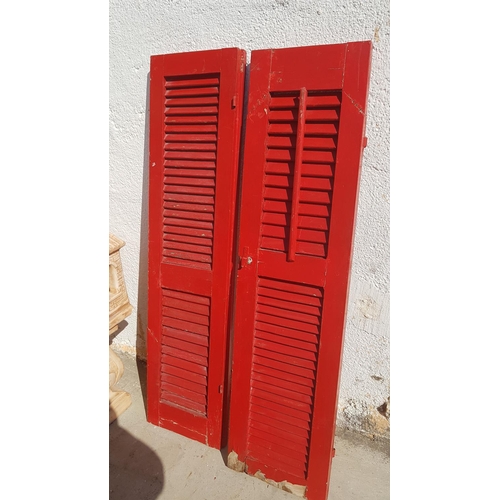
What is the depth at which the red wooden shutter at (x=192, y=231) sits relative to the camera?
1.73m

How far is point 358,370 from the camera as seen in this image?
1962 mm

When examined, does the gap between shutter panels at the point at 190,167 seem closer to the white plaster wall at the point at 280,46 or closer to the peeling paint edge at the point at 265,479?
the white plaster wall at the point at 280,46

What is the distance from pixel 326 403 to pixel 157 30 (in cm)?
223

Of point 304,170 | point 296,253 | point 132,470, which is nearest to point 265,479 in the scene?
point 132,470

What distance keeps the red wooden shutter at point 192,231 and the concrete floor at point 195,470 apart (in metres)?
0.11

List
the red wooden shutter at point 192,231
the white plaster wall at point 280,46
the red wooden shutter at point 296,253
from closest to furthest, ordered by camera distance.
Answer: the red wooden shutter at point 296,253 < the white plaster wall at point 280,46 < the red wooden shutter at point 192,231

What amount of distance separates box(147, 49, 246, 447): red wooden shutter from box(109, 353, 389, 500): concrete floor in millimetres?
108

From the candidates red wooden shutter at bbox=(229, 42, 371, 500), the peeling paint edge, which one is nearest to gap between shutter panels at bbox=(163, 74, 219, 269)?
red wooden shutter at bbox=(229, 42, 371, 500)

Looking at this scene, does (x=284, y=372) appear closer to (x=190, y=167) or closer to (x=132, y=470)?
(x=132, y=470)

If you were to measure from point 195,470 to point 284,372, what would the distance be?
768mm

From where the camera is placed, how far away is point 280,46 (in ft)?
5.64

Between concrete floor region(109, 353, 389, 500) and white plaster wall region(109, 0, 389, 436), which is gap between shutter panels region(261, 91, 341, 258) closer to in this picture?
white plaster wall region(109, 0, 389, 436)

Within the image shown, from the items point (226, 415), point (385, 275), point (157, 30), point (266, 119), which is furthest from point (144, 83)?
point (226, 415)

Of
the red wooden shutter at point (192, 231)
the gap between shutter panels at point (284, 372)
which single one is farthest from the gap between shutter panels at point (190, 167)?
the gap between shutter panels at point (284, 372)
